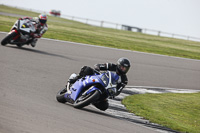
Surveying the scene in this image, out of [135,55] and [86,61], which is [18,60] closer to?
[86,61]

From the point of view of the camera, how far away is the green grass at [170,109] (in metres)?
9.61

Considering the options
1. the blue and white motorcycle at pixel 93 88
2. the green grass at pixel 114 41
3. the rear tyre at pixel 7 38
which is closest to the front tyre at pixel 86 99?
the blue and white motorcycle at pixel 93 88

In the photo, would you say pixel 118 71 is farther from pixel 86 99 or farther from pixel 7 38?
pixel 7 38

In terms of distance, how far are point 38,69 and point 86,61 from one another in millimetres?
4313

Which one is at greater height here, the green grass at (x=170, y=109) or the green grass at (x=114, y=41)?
the green grass at (x=114, y=41)

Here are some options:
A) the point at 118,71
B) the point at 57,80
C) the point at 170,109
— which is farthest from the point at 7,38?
the point at 118,71

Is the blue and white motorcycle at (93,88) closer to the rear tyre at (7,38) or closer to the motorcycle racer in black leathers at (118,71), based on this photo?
the motorcycle racer in black leathers at (118,71)

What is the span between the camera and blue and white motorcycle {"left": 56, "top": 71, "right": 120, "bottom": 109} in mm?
8375

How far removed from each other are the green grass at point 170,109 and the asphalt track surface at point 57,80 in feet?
4.33

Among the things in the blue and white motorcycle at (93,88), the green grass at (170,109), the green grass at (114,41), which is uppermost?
the blue and white motorcycle at (93,88)

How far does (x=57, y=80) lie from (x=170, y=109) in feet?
12.1

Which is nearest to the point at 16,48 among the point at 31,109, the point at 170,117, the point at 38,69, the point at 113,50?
the point at 38,69

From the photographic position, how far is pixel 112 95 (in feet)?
28.4

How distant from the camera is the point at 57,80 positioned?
12477mm
